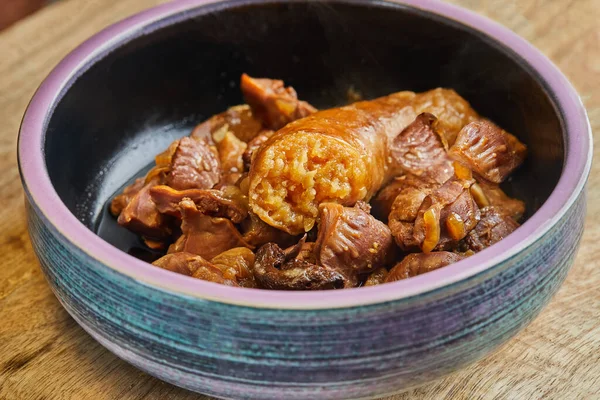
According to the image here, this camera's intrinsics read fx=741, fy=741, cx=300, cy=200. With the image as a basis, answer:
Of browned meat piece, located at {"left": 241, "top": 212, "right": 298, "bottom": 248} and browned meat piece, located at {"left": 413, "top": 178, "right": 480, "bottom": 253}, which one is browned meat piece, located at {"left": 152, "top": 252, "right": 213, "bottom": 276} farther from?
browned meat piece, located at {"left": 413, "top": 178, "right": 480, "bottom": 253}

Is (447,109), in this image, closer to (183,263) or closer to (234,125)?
(234,125)

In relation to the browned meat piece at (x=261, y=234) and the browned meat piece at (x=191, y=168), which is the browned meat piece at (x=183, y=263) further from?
the browned meat piece at (x=191, y=168)

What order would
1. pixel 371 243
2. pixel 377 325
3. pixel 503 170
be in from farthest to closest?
1. pixel 503 170
2. pixel 371 243
3. pixel 377 325

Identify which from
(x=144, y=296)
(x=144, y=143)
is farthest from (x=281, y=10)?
(x=144, y=296)

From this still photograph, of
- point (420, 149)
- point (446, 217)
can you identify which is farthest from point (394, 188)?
point (446, 217)

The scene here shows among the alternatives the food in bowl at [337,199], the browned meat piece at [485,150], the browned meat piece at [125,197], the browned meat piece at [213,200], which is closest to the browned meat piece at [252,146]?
the food in bowl at [337,199]

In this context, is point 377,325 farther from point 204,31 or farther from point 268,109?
point 204,31
